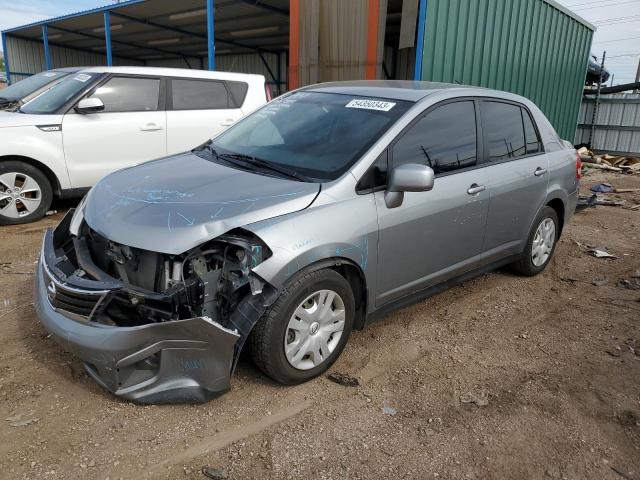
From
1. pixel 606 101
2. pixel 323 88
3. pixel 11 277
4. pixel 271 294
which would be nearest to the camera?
pixel 271 294

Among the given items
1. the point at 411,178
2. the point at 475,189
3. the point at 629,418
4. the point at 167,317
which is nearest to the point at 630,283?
the point at 475,189

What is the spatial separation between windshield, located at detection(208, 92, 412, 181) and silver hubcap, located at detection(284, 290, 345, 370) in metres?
0.73

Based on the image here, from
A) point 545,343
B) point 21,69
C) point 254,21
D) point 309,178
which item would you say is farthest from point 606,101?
point 21,69

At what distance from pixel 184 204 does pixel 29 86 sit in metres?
5.24

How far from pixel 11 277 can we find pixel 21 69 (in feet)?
71.3

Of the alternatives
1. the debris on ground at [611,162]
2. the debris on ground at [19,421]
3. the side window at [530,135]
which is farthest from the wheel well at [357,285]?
the debris on ground at [611,162]

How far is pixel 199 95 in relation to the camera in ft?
22.7

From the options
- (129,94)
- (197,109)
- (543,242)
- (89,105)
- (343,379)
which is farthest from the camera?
(197,109)

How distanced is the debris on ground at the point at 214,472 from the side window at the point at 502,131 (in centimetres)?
289

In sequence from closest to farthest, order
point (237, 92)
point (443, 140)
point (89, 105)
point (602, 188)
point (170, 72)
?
point (443, 140) < point (89, 105) < point (170, 72) < point (237, 92) < point (602, 188)

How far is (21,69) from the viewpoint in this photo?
2194cm

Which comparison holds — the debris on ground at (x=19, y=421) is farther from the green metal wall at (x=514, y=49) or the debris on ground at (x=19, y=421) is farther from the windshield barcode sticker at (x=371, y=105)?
the green metal wall at (x=514, y=49)

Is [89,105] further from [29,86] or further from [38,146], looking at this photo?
Answer: [29,86]

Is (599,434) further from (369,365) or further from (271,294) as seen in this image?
(271,294)
